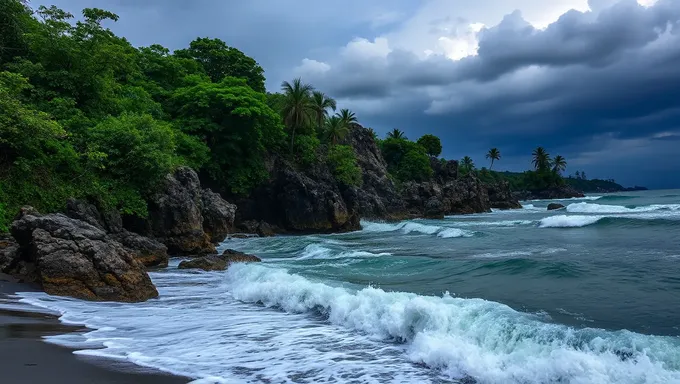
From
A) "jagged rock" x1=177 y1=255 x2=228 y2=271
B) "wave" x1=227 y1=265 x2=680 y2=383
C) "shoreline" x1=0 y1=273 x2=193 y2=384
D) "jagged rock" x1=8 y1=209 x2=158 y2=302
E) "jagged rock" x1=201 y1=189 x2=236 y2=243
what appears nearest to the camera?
"shoreline" x1=0 y1=273 x2=193 y2=384

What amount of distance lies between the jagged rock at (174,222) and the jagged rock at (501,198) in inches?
2242

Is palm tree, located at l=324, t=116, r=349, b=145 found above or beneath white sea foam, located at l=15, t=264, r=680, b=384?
above

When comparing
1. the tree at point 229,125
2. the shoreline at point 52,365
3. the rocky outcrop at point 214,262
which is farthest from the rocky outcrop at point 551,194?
the shoreline at point 52,365

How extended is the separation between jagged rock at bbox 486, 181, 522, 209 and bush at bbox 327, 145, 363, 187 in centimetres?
3471

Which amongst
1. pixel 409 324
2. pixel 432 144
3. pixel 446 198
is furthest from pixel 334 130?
pixel 409 324

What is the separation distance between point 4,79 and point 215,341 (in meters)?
15.0

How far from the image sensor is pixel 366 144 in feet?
190

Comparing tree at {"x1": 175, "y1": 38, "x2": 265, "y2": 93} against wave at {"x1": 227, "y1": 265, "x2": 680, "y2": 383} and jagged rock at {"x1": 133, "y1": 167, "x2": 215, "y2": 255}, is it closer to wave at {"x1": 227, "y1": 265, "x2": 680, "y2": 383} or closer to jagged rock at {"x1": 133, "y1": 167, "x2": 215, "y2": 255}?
jagged rock at {"x1": 133, "y1": 167, "x2": 215, "y2": 255}

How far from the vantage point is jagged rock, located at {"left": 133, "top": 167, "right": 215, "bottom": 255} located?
65.0 ft

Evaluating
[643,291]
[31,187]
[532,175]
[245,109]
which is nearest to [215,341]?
[643,291]

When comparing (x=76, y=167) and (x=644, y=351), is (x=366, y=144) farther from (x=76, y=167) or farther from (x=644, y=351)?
(x=644, y=351)

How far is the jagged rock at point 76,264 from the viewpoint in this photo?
10.4m

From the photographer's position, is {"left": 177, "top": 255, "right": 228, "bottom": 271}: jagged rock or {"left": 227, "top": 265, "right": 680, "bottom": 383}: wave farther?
{"left": 177, "top": 255, "right": 228, "bottom": 271}: jagged rock

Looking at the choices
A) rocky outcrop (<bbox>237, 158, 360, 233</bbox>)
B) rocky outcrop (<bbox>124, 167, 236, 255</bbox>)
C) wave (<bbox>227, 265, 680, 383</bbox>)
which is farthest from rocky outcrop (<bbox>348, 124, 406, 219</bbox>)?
wave (<bbox>227, 265, 680, 383</bbox>)
